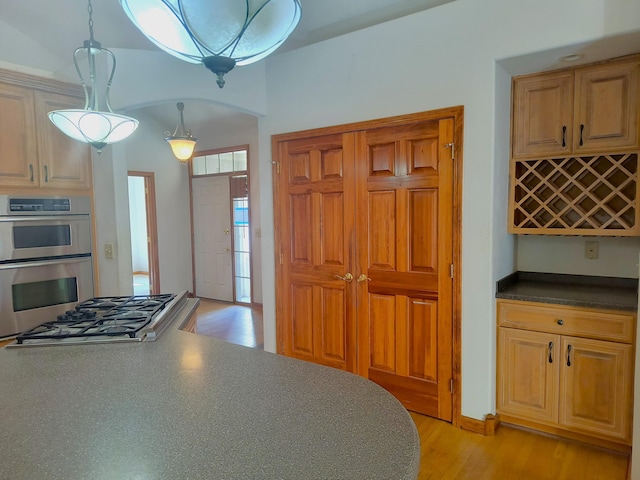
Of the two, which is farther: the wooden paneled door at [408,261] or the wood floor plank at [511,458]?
the wooden paneled door at [408,261]

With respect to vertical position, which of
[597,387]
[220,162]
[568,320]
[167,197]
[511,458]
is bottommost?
[511,458]

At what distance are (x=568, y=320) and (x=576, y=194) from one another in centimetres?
87

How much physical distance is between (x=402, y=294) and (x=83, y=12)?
121 inches

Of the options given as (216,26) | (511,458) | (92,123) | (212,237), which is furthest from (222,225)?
(216,26)

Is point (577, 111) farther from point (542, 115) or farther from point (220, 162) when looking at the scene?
point (220, 162)

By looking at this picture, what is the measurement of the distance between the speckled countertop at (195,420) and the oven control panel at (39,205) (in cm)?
138

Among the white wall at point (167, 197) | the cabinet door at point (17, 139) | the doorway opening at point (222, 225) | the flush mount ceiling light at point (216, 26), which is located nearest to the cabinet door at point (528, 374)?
the flush mount ceiling light at point (216, 26)

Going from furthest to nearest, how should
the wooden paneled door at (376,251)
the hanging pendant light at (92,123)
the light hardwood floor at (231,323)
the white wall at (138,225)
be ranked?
1. the white wall at (138,225)
2. the light hardwood floor at (231,323)
3. the wooden paneled door at (376,251)
4. the hanging pendant light at (92,123)

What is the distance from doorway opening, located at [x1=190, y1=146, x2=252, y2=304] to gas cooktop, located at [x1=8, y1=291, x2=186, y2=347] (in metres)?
3.88

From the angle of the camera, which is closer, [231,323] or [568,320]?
[568,320]

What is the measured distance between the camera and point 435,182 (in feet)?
8.58

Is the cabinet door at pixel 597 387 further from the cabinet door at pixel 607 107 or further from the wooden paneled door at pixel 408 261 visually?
the cabinet door at pixel 607 107

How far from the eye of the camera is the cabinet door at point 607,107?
2.31 metres

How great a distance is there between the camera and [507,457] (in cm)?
232
